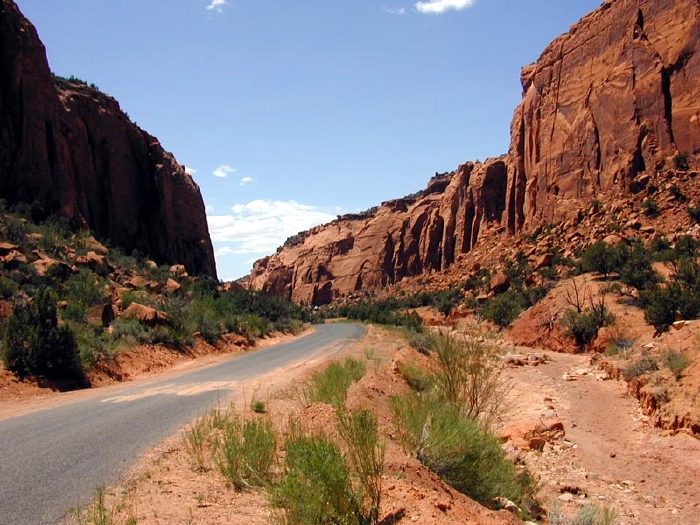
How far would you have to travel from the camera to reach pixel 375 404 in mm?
8430

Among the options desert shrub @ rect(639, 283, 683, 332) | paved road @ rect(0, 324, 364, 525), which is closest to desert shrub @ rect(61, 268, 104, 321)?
paved road @ rect(0, 324, 364, 525)

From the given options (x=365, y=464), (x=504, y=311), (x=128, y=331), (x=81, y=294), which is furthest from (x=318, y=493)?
(x=504, y=311)

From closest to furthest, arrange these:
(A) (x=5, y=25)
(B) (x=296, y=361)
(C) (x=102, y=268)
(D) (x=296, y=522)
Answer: (D) (x=296, y=522)
(B) (x=296, y=361)
(C) (x=102, y=268)
(A) (x=5, y=25)

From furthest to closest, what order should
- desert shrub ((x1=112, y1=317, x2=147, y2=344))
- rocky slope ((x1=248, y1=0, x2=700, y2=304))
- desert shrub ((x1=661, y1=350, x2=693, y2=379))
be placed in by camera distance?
rocky slope ((x1=248, y1=0, x2=700, y2=304)) → desert shrub ((x1=112, y1=317, x2=147, y2=344)) → desert shrub ((x1=661, y1=350, x2=693, y2=379))

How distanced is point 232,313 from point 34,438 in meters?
27.5

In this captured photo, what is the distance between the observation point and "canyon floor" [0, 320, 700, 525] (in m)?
5.20

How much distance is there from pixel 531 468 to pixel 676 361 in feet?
20.5

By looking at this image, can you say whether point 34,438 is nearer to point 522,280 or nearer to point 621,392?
point 621,392

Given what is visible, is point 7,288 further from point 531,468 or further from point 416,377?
point 531,468

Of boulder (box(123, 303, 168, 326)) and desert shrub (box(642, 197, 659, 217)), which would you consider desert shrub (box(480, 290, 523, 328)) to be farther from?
boulder (box(123, 303, 168, 326))

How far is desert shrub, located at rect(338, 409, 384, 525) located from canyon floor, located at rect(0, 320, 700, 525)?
16cm

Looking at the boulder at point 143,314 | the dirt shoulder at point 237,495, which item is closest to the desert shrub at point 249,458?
the dirt shoulder at point 237,495

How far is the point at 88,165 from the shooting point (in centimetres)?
3919

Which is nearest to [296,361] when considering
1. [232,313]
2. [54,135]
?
[232,313]
